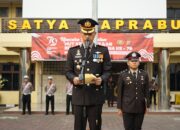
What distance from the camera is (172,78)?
30.0 m

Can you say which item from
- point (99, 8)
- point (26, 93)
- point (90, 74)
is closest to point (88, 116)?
point (90, 74)

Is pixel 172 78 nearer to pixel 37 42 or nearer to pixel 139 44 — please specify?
pixel 139 44

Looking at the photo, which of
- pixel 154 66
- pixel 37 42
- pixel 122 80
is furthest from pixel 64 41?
pixel 122 80

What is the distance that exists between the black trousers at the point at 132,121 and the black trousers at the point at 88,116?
2.33 meters

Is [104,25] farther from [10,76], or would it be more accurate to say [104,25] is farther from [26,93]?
[10,76]

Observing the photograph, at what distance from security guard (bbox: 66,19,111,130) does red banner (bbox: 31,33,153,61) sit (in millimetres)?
17039

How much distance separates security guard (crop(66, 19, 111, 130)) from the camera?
6414 mm

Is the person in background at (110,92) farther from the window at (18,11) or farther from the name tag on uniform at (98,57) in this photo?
the name tag on uniform at (98,57)

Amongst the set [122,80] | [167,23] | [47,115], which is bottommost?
[47,115]

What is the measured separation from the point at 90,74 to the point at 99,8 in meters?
21.6

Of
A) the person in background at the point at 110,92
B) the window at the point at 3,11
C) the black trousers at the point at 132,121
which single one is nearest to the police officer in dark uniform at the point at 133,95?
the black trousers at the point at 132,121

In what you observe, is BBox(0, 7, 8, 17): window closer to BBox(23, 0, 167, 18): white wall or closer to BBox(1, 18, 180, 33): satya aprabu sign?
BBox(23, 0, 167, 18): white wall

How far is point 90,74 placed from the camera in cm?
635

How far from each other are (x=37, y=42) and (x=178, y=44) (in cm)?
724
